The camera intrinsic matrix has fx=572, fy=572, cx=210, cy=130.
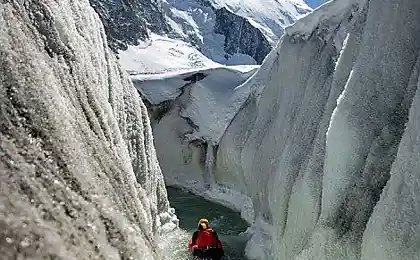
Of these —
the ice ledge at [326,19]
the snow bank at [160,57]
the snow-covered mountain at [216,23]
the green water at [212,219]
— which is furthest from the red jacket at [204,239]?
the snow-covered mountain at [216,23]

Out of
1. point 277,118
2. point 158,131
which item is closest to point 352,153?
point 277,118

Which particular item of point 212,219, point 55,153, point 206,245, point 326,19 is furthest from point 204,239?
point 55,153

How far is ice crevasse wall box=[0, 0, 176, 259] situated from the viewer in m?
2.02

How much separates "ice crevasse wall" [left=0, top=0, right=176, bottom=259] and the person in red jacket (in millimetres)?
5619

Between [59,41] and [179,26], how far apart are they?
29.8 m

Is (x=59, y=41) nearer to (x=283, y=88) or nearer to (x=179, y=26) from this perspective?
(x=283, y=88)

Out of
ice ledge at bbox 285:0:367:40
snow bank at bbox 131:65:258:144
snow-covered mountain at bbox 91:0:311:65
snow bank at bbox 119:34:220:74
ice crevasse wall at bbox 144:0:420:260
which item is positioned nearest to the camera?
ice crevasse wall at bbox 144:0:420:260

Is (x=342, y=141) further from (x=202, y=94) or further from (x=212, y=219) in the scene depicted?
(x=202, y=94)

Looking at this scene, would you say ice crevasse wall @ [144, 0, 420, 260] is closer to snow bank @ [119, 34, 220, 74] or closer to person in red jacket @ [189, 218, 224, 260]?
person in red jacket @ [189, 218, 224, 260]

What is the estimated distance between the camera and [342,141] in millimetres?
5871

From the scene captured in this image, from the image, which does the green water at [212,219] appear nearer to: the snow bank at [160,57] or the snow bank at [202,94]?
the snow bank at [202,94]

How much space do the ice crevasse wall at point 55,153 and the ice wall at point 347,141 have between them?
2.44m

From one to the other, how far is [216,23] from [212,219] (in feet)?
82.9

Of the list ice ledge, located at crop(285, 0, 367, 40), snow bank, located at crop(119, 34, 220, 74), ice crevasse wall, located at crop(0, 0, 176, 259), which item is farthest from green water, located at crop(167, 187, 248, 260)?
snow bank, located at crop(119, 34, 220, 74)
